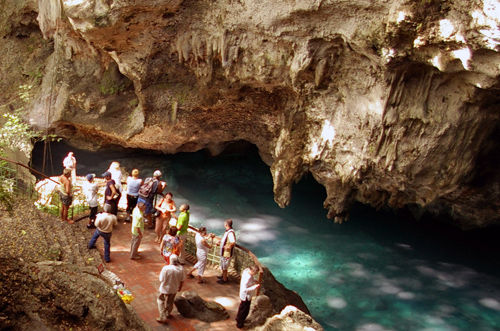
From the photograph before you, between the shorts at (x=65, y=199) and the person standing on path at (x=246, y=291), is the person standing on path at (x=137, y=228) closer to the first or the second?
the shorts at (x=65, y=199)

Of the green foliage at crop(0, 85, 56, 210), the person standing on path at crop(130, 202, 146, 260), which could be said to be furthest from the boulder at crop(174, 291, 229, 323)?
the green foliage at crop(0, 85, 56, 210)

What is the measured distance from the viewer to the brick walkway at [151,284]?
7.62m

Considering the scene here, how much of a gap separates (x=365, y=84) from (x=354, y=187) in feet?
12.4

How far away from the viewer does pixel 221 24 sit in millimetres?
10711

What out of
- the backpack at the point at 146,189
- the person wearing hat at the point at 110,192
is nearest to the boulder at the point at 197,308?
the backpack at the point at 146,189

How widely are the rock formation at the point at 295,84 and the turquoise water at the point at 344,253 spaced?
1392mm

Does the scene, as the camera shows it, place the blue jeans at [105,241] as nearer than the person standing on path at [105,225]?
No

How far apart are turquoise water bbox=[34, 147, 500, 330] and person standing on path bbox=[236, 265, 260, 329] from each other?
4.07m

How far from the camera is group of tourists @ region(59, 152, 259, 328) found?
24.2ft

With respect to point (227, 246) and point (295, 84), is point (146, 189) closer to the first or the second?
point (227, 246)

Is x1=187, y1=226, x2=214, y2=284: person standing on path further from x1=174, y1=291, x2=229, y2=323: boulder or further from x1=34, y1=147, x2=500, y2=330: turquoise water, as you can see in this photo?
x1=34, y1=147, x2=500, y2=330: turquoise water

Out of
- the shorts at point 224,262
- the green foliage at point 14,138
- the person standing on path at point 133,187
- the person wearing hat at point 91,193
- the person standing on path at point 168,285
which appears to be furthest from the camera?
the green foliage at point 14,138

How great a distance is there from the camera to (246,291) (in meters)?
7.47

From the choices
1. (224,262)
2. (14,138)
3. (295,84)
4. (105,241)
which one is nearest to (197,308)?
(224,262)
